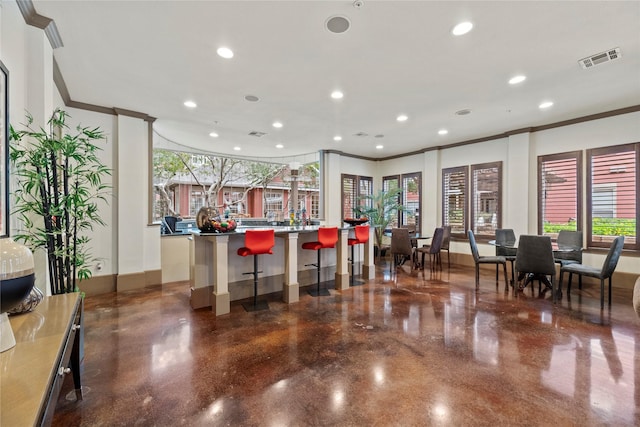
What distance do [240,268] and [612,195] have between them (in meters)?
6.06

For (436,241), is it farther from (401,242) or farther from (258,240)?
(258,240)

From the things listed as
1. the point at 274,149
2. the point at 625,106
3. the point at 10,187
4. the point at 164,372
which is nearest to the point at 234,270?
the point at 164,372

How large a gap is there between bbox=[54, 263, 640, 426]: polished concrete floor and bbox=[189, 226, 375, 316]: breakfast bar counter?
0.98 ft

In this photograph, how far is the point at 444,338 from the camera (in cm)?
294

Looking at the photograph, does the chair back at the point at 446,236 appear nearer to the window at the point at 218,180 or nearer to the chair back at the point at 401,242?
the chair back at the point at 401,242

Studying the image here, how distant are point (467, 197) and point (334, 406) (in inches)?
235

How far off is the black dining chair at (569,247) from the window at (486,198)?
129 centimetres

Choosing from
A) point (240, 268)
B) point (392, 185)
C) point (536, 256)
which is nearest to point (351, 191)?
point (392, 185)

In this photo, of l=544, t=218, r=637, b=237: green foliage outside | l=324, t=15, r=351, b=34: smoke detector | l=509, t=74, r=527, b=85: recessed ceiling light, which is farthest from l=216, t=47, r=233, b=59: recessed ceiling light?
l=544, t=218, r=637, b=237: green foliage outside

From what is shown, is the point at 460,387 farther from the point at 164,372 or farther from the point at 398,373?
the point at 164,372

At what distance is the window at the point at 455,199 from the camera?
→ 22.0ft

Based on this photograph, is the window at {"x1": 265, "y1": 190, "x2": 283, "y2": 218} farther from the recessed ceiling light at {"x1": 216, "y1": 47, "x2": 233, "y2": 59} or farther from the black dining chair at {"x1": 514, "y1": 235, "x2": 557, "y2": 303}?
the black dining chair at {"x1": 514, "y1": 235, "x2": 557, "y2": 303}

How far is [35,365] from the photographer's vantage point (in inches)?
42.4

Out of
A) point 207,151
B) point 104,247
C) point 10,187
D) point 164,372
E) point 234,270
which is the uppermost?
point 207,151
